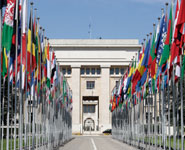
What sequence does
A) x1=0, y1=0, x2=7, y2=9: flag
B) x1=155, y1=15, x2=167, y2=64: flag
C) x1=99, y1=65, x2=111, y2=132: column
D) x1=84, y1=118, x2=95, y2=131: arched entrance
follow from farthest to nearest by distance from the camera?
x1=84, y1=118, x2=95, y2=131: arched entrance, x1=99, y1=65, x2=111, y2=132: column, x1=155, y1=15, x2=167, y2=64: flag, x1=0, y1=0, x2=7, y2=9: flag

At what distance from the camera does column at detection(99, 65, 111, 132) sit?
11488 centimetres

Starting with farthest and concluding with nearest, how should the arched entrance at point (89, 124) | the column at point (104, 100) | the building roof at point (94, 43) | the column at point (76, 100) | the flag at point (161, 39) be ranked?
the arched entrance at point (89, 124) → the building roof at point (94, 43) → the column at point (104, 100) → the column at point (76, 100) → the flag at point (161, 39)

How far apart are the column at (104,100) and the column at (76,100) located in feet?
15.9

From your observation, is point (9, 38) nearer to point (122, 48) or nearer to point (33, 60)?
point (33, 60)

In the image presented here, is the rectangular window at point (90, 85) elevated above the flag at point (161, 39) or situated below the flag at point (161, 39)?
above

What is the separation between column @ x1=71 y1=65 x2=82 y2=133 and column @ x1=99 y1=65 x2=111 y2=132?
4859 millimetres

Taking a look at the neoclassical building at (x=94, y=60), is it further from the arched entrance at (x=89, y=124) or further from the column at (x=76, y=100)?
the arched entrance at (x=89, y=124)

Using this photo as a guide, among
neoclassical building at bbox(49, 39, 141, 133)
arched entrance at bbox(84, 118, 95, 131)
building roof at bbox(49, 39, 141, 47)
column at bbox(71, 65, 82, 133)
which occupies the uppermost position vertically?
building roof at bbox(49, 39, 141, 47)

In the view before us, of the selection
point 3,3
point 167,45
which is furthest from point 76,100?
point 3,3

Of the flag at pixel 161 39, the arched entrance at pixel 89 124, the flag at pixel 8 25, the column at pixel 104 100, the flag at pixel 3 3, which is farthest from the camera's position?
the arched entrance at pixel 89 124

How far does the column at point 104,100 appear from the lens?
115 m

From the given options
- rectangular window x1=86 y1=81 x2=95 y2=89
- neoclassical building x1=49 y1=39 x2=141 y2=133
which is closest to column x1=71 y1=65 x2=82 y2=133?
neoclassical building x1=49 y1=39 x2=141 y2=133

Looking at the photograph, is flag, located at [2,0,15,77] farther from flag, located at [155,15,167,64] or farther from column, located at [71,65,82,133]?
column, located at [71,65,82,133]

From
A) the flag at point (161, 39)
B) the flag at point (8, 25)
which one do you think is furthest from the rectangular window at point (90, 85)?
the flag at point (8, 25)
